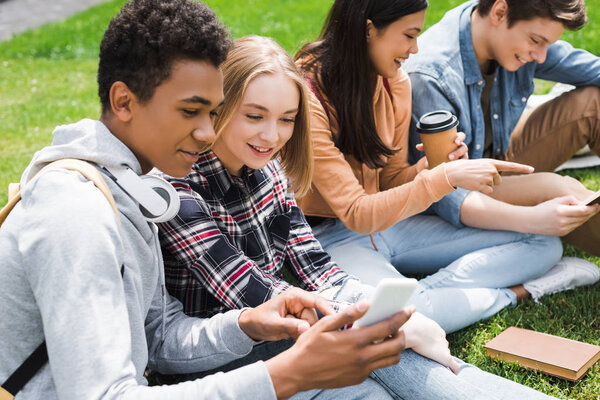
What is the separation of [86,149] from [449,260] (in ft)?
6.95

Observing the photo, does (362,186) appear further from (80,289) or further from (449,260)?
(80,289)

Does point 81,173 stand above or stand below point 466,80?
above

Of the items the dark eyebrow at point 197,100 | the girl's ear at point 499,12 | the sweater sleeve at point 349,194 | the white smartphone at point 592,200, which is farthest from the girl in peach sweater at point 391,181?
the dark eyebrow at point 197,100

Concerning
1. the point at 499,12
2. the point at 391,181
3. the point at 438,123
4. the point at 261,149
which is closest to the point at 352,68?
the point at 438,123

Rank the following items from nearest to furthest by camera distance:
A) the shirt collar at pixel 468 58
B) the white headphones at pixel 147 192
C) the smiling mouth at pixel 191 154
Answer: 1. the white headphones at pixel 147 192
2. the smiling mouth at pixel 191 154
3. the shirt collar at pixel 468 58

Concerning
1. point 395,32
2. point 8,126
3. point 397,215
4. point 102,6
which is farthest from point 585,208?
point 102,6

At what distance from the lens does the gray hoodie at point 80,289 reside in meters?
1.30

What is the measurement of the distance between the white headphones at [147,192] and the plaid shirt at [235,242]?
40 cm

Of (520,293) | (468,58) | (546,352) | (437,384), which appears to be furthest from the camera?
(468,58)

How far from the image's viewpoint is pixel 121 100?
164 centimetres

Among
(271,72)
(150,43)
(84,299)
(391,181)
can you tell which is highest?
(150,43)

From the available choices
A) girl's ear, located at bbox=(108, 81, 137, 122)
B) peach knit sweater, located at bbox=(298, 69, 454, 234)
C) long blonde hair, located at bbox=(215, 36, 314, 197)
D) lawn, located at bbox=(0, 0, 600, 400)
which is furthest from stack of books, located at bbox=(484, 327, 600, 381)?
girl's ear, located at bbox=(108, 81, 137, 122)

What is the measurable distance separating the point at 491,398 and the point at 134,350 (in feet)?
3.55

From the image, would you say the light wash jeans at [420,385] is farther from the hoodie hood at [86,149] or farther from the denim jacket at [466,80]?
the denim jacket at [466,80]
